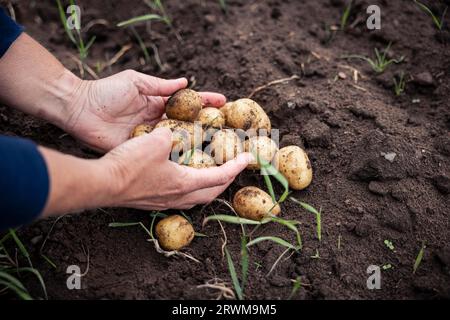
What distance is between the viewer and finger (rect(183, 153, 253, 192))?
70.8 inches

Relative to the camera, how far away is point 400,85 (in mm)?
2553

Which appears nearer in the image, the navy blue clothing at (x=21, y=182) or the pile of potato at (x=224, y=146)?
the navy blue clothing at (x=21, y=182)

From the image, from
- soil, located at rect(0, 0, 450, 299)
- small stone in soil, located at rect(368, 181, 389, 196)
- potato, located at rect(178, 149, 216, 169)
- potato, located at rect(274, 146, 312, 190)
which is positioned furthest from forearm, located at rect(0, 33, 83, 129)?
small stone in soil, located at rect(368, 181, 389, 196)

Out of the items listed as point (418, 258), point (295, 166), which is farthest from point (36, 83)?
point (418, 258)

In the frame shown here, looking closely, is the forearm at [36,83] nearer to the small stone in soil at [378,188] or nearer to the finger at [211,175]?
the finger at [211,175]

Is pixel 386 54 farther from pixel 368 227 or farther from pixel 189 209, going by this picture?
pixel 189 209

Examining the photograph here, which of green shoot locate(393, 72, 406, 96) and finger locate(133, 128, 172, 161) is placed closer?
finger locate(133, 128, 172, 161)

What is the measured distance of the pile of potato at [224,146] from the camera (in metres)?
1.93

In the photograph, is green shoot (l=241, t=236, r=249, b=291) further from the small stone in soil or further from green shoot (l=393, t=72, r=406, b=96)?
green shoot (l=393, t=72, r=406, b=96)

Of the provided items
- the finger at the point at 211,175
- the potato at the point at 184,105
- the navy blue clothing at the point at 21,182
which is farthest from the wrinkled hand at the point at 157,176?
the potato at the point at 184,105

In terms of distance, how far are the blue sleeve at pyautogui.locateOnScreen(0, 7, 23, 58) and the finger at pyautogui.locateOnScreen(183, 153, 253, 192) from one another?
1.04 metres

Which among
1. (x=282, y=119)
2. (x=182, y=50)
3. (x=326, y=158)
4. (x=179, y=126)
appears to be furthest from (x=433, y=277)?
(x=182, y=50)

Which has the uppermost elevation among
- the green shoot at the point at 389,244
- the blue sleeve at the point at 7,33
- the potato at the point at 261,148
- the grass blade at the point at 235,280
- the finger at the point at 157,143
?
the blue sleeve at the point at 7,33

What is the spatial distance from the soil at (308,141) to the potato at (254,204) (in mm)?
85
